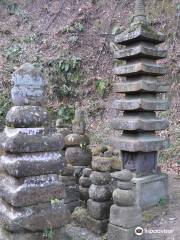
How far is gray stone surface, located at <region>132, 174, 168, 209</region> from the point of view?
6684 millimetres

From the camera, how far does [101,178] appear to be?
5.83 m

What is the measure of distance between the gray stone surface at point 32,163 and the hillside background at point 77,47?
27.2ft

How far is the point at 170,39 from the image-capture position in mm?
15109

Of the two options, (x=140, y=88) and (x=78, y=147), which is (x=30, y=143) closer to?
(x=140, y=88)

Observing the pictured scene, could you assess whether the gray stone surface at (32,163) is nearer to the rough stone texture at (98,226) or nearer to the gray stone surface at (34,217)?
the gray stone surface at (34,217)

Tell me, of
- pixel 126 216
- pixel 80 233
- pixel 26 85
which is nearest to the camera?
pixel 26 85

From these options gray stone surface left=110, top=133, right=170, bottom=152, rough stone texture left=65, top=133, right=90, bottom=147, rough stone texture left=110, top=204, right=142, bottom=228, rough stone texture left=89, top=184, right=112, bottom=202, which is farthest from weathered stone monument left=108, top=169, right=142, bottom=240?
rough stone texture left=65, top=133, right=90, bottom=147

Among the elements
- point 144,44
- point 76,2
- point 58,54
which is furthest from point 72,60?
point 144,44

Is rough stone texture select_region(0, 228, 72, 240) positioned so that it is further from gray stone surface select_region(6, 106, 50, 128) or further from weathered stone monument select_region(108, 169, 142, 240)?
gray stone surface select_region(6, 106, 50, 128)

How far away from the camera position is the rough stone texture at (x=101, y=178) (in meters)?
5.84

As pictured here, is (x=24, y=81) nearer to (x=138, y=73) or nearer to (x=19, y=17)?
(x=138, y=73)

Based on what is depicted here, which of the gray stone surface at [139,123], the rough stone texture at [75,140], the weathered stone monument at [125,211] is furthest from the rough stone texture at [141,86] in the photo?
the weathered stone monument at [125,211]

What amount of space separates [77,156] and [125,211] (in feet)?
7.84

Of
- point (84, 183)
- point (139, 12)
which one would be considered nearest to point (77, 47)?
point (139, 12)
